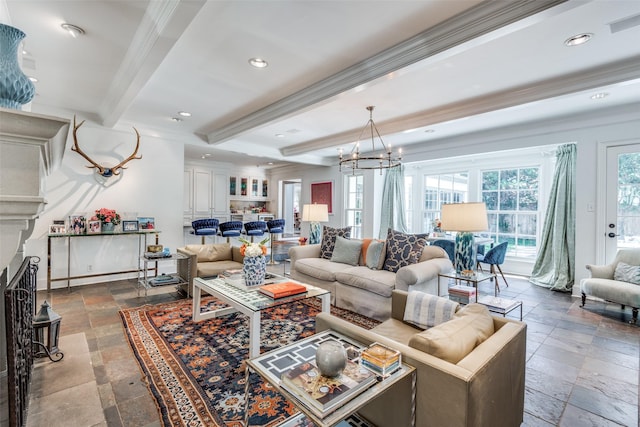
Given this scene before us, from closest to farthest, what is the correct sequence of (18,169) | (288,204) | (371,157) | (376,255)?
(18,169)
(376,255)
(371,157)
(288,204)

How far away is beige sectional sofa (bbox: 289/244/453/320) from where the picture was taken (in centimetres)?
316

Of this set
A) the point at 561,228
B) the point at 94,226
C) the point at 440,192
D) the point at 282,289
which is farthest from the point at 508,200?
the point at 94,226

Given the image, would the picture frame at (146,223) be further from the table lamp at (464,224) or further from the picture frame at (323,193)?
the table lamp at (464,224)

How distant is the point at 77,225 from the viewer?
4426 millimetres

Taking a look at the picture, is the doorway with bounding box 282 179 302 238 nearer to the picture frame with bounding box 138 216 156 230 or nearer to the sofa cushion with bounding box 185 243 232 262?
the picture frame with bounding box 138 216 156 230

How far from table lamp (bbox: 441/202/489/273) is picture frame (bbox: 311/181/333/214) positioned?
4964 millimetres

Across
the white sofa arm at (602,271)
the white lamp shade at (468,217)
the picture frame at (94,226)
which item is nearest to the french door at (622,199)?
the white sofa arm at (602,271)

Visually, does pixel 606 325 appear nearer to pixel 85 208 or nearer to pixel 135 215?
pixel 135 215

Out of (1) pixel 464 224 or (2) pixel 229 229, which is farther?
(2) pixel 229 229

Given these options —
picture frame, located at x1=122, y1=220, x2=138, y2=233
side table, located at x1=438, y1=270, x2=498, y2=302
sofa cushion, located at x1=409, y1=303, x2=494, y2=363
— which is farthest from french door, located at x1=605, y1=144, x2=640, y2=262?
picture frame, located at x1=122, y1=220, x2=138, y2=233

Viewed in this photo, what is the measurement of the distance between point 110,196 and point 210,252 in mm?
2092

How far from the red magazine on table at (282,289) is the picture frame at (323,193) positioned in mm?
5523

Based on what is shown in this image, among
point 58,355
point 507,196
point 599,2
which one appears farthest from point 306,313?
point 507,196

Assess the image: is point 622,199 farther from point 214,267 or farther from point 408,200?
point 214,267
